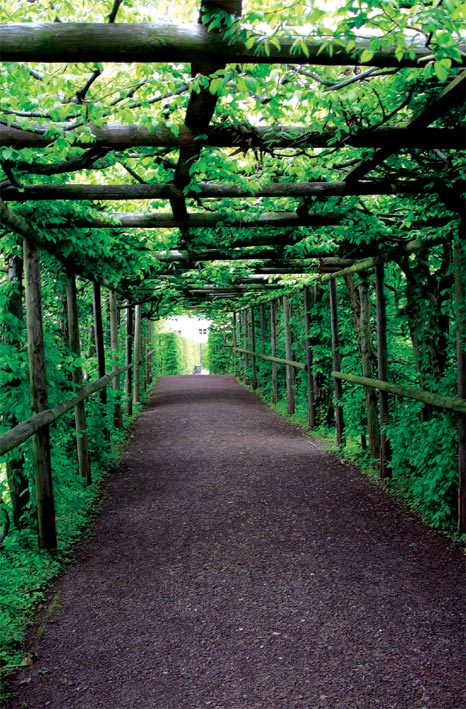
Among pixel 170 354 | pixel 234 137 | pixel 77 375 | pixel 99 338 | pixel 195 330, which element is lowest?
pixel 170 354

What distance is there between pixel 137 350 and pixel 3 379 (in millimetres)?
11363

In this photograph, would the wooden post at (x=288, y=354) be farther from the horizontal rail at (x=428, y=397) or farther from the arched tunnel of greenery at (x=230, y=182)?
the horizontal rail at (x=428, y=397)

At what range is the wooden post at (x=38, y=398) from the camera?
5039 millimetres

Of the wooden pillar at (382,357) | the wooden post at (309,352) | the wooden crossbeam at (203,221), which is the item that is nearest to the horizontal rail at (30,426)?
the wooden crossbeam at (203,221)

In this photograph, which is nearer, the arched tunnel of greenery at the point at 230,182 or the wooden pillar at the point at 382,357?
the arched tunnel of greenery at the point at 230,182

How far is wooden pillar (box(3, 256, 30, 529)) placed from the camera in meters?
5.27

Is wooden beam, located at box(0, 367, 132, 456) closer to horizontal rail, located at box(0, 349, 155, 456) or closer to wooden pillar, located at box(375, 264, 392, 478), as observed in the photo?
horizontal rail, located at box(0, 349, 155, 456)

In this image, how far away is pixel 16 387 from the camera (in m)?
5.20

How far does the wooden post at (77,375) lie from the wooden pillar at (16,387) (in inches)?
59.8

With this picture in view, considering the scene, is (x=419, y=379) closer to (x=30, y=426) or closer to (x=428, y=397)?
(x=428, y=397)

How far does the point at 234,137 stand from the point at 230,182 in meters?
0.92

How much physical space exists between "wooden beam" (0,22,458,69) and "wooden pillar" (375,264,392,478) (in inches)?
168

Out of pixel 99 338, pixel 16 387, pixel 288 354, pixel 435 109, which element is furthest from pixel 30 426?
pixel 288 354

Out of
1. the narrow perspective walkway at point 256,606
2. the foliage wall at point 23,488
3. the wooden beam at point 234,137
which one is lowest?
the narrow perspective walkway at point 256,606
